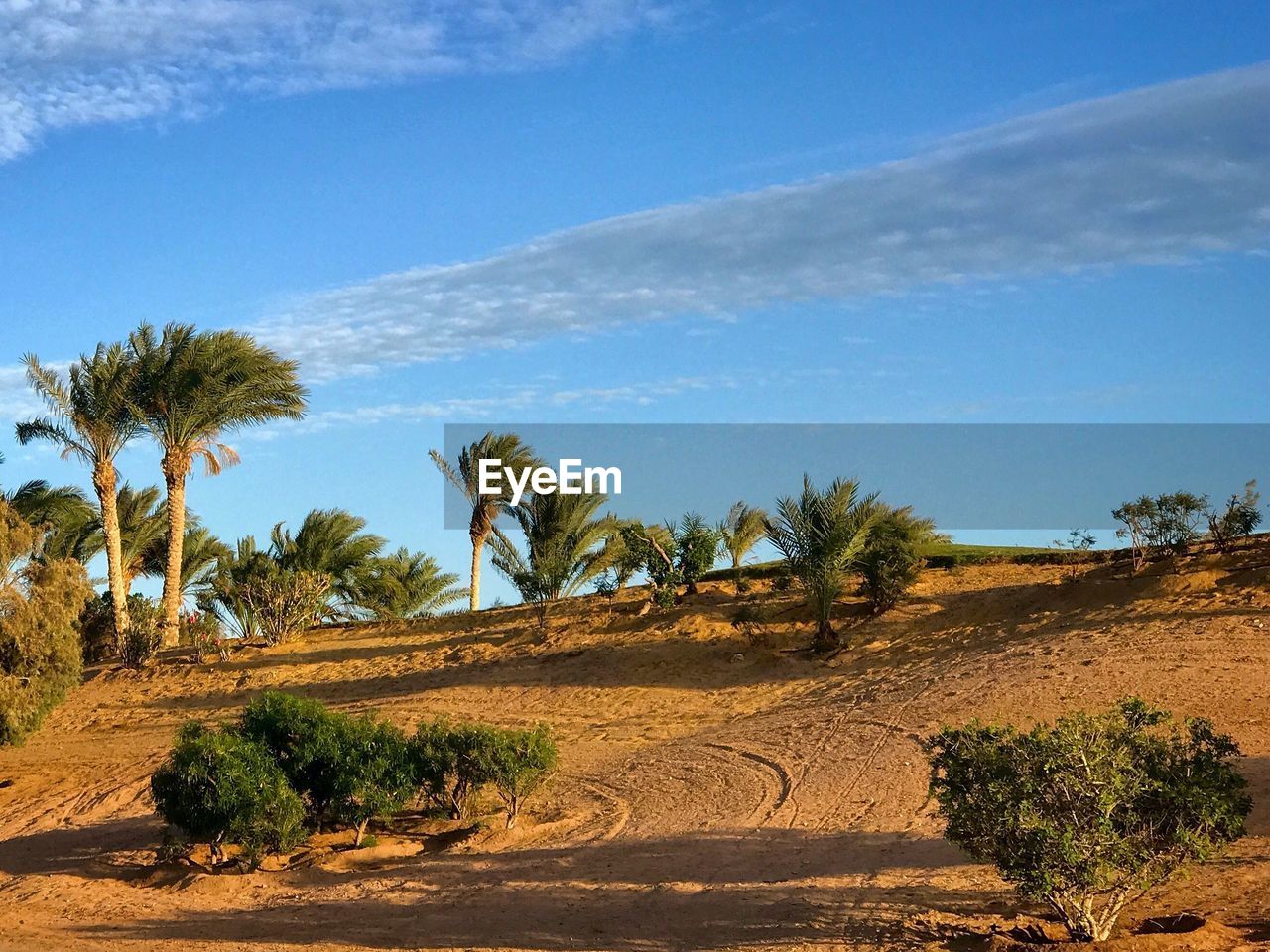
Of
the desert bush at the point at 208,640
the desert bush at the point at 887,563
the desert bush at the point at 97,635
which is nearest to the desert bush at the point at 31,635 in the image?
the desert bush at the point at 208,640

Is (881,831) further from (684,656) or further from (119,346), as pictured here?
(119,346)

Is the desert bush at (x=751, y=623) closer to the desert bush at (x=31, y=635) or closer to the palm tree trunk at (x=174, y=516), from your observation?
the desert bush at (x=31, y=635)

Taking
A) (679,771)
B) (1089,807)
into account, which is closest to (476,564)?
(679,771)

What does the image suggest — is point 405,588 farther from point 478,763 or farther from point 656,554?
point 478,763

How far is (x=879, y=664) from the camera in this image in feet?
70.0

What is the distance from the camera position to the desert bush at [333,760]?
15344 millimetres

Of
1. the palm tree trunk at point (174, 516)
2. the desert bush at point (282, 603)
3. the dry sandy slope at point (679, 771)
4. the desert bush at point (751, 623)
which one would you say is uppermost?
the palm tree trunk at point (174, 516)

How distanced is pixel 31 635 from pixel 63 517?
47.0 ft

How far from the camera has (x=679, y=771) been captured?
55.3 feet

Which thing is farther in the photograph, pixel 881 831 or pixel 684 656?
pixel 684 656

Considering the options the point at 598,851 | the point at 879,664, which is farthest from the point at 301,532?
the point at 598,851

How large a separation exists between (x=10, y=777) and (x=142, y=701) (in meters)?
4.90

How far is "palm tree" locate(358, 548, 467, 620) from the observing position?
36406mm

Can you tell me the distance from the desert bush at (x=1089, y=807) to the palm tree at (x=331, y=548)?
27.8m
